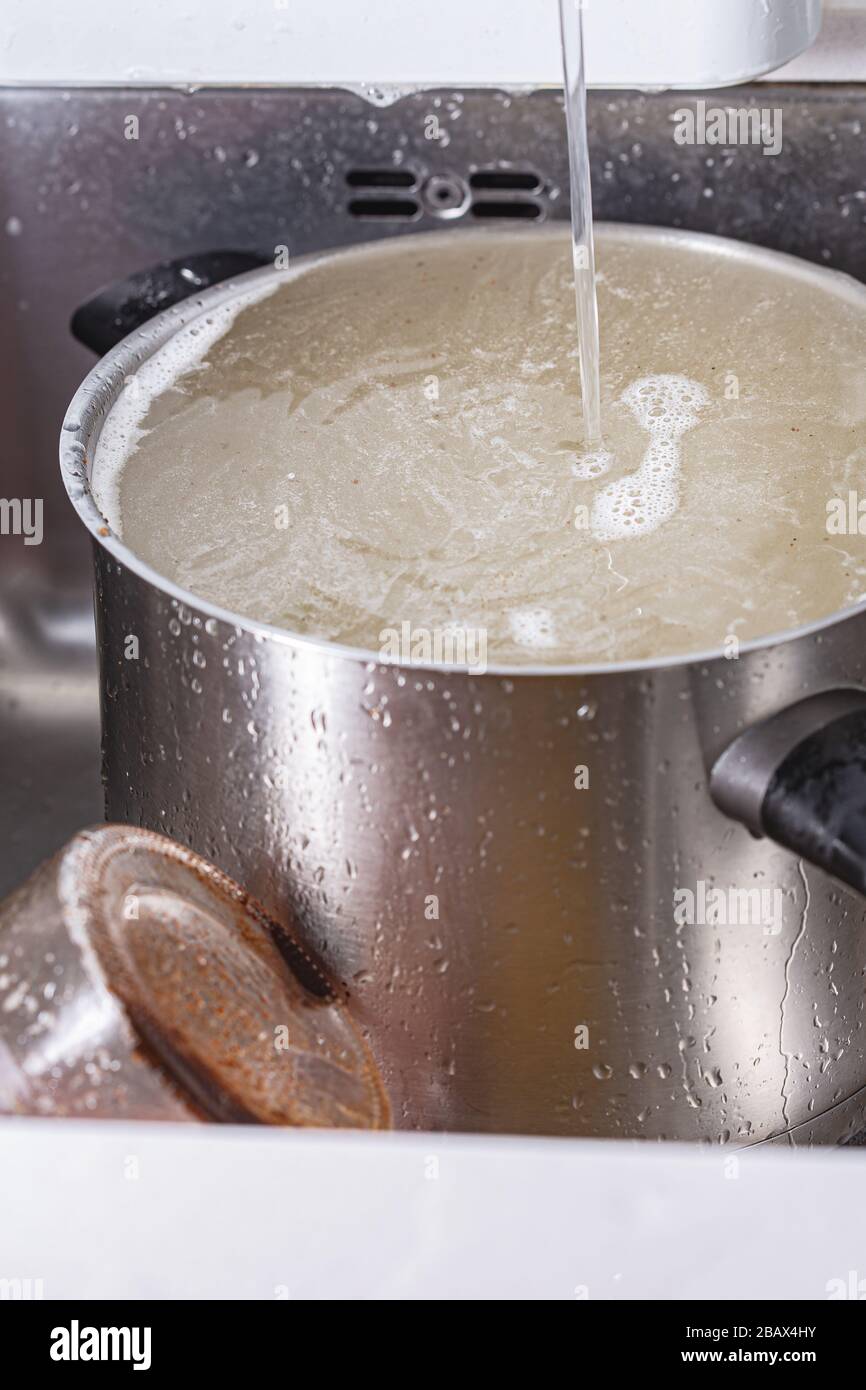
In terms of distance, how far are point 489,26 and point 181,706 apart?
43 centimetres

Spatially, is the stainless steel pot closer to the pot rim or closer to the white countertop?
the pot rim

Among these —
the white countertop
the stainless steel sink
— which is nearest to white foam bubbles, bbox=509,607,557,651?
the white countertop

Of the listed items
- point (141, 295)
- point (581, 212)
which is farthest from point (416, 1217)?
point (141, 295)

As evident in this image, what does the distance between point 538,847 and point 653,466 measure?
250mm

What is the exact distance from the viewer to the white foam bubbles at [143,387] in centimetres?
79

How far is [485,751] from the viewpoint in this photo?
611 mm

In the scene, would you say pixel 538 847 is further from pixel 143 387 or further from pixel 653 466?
pixel 143 387

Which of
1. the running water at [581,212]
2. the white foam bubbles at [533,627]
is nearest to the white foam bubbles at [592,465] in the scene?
the running water at [581,212]

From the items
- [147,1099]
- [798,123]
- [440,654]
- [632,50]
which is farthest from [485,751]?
[798,123]

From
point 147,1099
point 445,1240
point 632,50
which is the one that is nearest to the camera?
point 445,1240

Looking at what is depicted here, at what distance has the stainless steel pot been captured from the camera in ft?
1.99

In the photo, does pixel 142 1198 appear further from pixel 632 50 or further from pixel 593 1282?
pixel 632 50

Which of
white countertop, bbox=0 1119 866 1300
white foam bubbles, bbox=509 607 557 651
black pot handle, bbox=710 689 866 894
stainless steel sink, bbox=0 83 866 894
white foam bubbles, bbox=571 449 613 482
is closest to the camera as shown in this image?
white countertop, bbox=0 1119 866 1300

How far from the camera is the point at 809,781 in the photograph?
592mm
